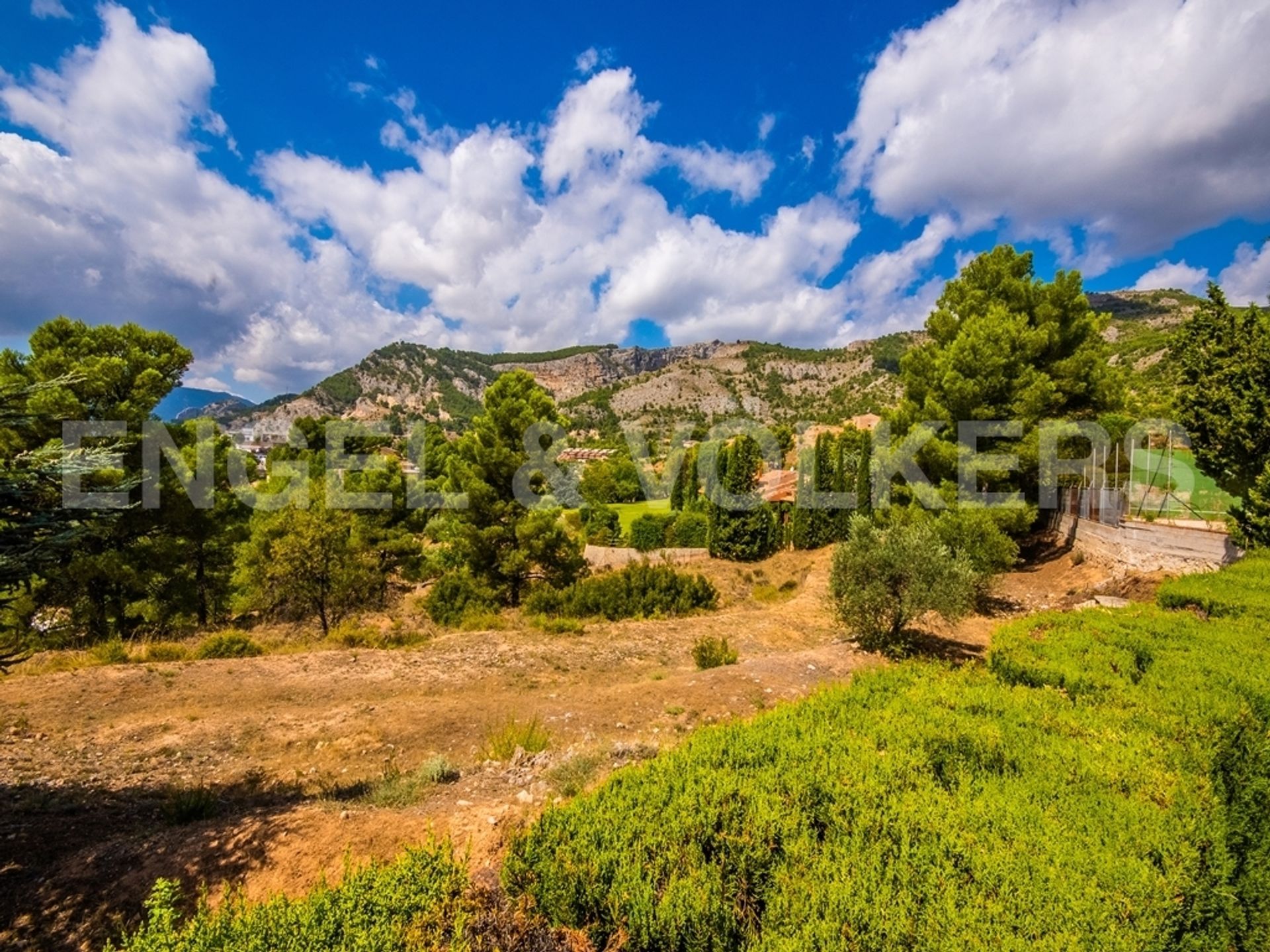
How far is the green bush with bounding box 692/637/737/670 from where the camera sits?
10.5 meters

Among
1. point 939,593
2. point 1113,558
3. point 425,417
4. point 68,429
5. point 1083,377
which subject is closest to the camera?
point 939,593

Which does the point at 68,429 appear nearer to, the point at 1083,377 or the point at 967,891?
the point at 967,891

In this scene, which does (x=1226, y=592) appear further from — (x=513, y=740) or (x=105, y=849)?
(x=105, y=849)

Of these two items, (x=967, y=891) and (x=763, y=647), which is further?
(x=763, y=647)

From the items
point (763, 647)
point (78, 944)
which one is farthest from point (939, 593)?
point (78, 944)

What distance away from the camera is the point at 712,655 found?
35.2 ft

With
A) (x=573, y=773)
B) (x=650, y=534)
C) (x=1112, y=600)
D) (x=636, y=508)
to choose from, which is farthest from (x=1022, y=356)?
(x=636, y=508)

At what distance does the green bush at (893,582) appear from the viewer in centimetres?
989

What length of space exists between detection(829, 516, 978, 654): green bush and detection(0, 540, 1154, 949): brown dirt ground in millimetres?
753

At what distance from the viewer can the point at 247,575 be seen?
577 inches

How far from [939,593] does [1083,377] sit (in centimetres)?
1210

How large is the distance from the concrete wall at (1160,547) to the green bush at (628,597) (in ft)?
36.8

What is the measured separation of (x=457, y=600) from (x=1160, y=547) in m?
19.1

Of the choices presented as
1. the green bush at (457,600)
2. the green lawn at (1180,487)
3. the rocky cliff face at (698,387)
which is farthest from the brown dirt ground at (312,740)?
the rocky cliff face at (698,387)
